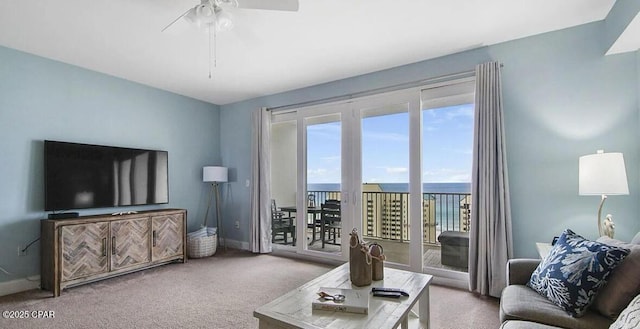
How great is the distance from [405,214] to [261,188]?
217 centimetres

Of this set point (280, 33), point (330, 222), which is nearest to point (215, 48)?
point (280, 33)

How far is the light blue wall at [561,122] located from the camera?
8.13 feet

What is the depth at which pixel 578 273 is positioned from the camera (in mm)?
1565

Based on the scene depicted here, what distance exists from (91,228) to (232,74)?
238cm

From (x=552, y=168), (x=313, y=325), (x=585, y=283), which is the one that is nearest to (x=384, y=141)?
(x=552, y=168)

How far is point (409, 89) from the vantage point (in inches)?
137

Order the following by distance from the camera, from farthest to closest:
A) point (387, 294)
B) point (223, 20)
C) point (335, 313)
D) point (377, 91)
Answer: point (377, 91)
point (223, 20)
point (387, 294)
point (335, 313)

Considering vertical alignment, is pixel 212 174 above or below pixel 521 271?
above

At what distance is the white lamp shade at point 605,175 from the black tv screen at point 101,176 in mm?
4775

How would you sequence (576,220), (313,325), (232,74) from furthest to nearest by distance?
1. (232,74)
2. (576,220)
3. (313,325)

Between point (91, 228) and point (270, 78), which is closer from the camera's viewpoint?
point (91, 228)

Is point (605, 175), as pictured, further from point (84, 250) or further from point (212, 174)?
point (84, 250)

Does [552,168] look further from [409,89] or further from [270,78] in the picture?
[270,78]

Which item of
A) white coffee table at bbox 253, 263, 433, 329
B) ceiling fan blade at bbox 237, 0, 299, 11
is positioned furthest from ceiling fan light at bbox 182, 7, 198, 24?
white coffee table at bbox 253, 263, 433, 329
